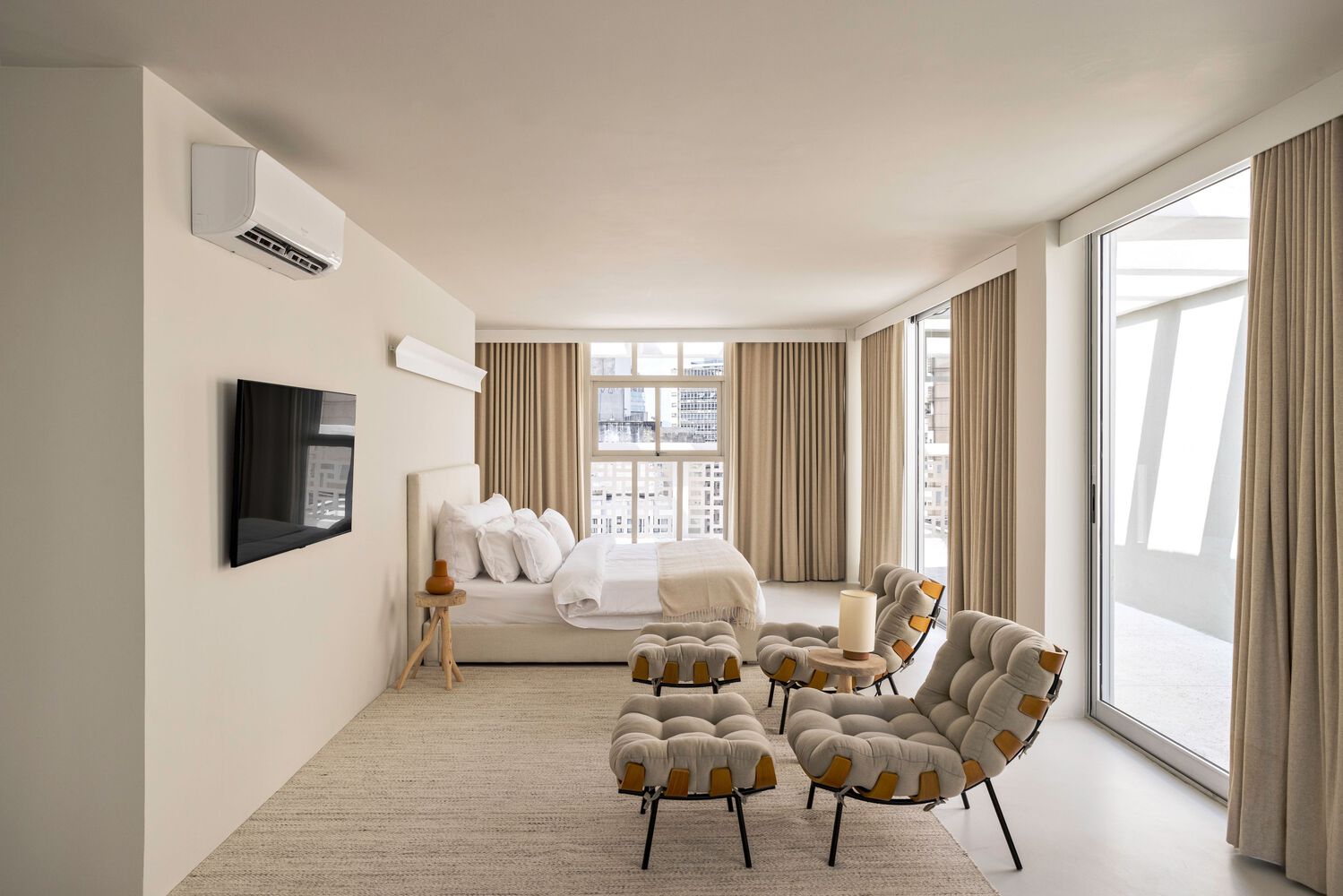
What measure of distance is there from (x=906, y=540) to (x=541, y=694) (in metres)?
3.57

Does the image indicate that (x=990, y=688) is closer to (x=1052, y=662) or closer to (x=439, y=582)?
(x=1052, y=662)

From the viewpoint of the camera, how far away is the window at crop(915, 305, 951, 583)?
5836 mm

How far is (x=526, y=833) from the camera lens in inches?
109

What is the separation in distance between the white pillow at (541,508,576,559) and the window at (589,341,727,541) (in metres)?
1.96

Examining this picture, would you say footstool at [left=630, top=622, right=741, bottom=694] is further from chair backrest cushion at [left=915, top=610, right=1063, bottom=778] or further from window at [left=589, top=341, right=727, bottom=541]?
window at [left=589, top=341, right=727, bottom=541]

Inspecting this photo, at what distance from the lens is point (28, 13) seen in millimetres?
1957

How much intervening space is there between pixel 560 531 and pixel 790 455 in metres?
2.84

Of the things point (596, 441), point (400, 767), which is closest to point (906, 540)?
point (596, 441)

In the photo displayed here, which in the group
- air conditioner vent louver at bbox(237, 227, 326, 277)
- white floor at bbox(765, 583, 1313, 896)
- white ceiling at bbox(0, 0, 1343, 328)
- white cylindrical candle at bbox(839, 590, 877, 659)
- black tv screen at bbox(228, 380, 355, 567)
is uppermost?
white ceiling at bbox(0, 0, 1343, 328)

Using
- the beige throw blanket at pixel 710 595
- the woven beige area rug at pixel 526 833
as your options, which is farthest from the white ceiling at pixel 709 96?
the woven beige area rug at pixel 526 833

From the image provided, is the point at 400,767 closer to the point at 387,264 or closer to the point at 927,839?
the point at 927,839

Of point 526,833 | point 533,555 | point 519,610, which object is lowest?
point 526,833

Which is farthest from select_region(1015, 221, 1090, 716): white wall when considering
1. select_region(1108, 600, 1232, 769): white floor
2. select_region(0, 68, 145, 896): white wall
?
select_region(0, 68, 145, 896): white wall

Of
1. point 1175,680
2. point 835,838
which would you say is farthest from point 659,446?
point 835,838
